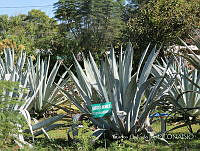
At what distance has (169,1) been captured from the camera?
17422mm

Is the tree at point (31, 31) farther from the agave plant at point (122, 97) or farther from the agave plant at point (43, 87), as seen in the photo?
the agave plant at point (122, 97)

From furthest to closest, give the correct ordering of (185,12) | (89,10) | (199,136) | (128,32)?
1. (89,10)
2. (128,32)
3. (185,12)
4. (199,136)

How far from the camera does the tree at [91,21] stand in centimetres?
3002

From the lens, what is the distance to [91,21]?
1207 inches

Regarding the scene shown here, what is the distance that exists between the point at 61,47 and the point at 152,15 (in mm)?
12336

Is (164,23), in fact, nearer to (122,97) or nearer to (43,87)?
(43,87)

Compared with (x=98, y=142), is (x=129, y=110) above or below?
above

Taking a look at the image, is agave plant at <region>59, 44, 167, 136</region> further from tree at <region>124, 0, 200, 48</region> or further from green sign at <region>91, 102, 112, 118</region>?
tree at <region>124, 0, 200, 48</region>

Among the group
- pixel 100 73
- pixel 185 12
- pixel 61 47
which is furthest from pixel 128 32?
pixel 100 73

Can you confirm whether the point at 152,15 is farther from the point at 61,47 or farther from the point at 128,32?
the point at 61,47

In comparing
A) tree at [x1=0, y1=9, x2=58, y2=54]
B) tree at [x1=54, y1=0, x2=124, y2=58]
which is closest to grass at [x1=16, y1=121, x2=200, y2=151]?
tree at [x1=0, y1=9, x2=58, y2=54]

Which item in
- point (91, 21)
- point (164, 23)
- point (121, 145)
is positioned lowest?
point (121, 145)

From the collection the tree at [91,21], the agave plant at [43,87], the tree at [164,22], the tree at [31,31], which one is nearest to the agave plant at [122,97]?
the agave plant at [43,87]

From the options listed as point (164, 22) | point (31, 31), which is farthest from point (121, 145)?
point (31, 31)
